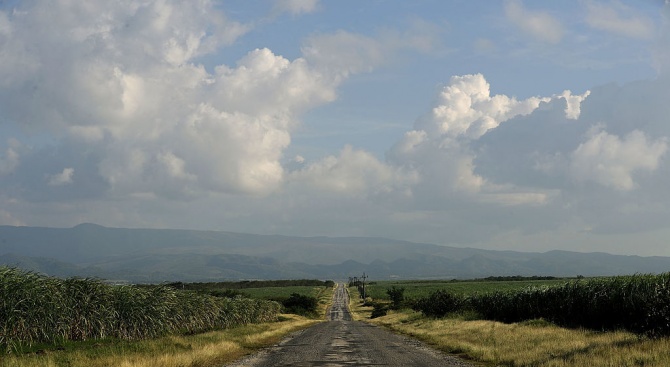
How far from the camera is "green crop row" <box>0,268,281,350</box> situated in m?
26.6

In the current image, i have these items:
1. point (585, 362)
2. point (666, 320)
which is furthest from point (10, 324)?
point (666, 320)

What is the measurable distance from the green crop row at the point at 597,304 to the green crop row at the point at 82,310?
92.4 ft

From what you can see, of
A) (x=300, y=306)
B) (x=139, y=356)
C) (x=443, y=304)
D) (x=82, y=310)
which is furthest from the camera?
(x=300, y=306)

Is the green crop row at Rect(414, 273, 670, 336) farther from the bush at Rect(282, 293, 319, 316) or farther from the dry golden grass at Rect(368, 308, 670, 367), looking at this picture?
the bush at Rect(282, 293, 319, 316)

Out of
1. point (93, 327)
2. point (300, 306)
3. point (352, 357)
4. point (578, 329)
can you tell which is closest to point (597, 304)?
point (578, 329)

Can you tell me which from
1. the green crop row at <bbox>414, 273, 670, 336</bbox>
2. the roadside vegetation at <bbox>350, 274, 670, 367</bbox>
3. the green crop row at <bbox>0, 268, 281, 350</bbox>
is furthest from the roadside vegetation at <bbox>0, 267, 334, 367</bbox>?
the green crop row at <bbox>414, 273, 670, 336</bbox>

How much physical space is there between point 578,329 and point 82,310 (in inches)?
1188

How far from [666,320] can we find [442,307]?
160ft

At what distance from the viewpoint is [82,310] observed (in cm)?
3291

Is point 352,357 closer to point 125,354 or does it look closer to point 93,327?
point 125,354

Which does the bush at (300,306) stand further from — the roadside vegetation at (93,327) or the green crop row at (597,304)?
the roadside vegetation at (93,327)

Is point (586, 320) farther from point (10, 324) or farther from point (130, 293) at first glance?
point (10, 324)

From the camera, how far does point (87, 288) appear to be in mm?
34125

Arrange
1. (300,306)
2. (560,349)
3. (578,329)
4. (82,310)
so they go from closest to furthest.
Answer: (560,349) < (82,310) < (578,329) < (300,306)
